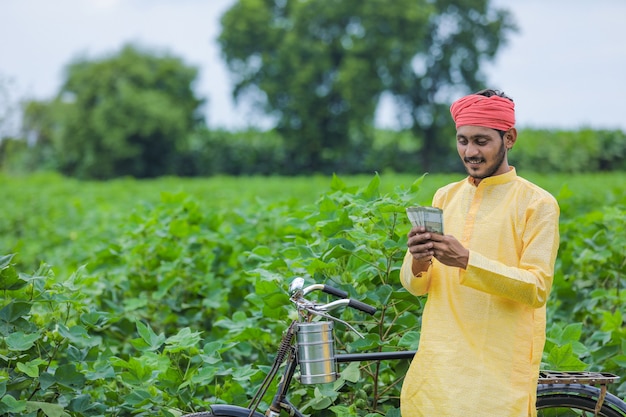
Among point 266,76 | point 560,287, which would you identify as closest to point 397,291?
point 560,287

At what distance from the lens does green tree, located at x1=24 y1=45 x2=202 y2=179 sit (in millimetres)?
50750

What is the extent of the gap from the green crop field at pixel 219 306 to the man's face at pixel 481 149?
2.49ft

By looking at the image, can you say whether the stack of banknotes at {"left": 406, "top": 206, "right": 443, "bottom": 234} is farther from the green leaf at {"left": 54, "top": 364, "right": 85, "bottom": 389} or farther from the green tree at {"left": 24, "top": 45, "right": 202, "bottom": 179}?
the green tree at {"left": 24, "top": 45, "right": 202, "bottom": 179}

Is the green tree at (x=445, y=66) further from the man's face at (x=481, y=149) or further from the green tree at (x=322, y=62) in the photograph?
the man's face at (x=481, y=149)

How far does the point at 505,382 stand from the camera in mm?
2557

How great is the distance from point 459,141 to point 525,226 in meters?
0.33

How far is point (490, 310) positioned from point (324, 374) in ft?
1.78

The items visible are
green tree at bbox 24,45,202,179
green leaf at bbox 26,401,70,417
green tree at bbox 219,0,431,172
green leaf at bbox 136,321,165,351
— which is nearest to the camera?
green leaf at bbox 26,401,70,417

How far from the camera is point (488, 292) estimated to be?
2.47 m

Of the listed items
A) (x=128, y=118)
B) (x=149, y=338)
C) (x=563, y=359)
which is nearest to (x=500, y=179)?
(x=563, y=359)

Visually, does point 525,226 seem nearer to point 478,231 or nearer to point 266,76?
point 478,231

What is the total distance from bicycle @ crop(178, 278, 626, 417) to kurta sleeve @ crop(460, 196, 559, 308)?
1.37ft

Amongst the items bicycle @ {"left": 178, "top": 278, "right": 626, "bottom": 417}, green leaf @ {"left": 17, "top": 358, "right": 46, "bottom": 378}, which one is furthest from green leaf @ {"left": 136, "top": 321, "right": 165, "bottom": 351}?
bicycle @ {"left": 178, "top": 278, "right": 626, "bottom": 417}

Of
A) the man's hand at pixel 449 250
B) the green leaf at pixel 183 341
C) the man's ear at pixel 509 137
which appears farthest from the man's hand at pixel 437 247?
the green leaf at pixel 183 341
